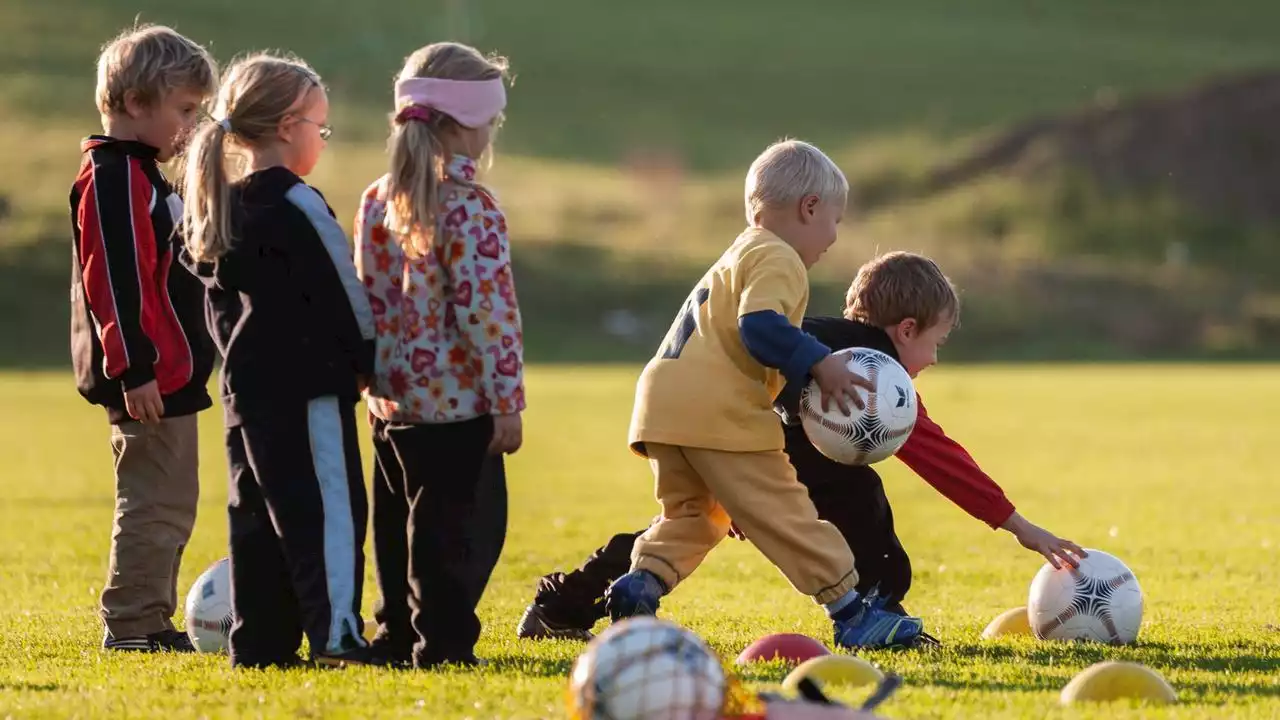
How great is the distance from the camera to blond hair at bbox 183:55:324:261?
5.80m

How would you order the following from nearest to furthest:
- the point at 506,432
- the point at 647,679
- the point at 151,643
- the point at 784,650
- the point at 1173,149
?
the point at 647,679 < the point at 506,432 < the point at 784,650 < the point at 151,643 < the point at 1173,149

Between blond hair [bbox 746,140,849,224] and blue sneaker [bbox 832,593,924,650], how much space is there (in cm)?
149

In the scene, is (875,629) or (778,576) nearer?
(875,629)

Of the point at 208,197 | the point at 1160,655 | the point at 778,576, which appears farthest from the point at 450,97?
the point at 778,576

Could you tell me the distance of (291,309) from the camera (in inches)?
230

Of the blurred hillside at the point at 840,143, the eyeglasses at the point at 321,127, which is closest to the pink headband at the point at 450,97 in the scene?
the eyeglasses at the point at 321,127

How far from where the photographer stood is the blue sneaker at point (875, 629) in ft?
21.6

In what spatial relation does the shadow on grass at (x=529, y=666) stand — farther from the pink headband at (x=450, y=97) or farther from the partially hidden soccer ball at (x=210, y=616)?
the pink headband at (x=450, y=97)

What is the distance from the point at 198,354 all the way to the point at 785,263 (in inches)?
89.9

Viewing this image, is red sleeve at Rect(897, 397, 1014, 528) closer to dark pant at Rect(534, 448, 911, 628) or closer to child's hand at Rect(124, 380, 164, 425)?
dark pant at Rect(534, 448, 911, 628)

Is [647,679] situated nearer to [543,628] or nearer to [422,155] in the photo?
[422,155]

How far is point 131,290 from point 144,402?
0.41 metres

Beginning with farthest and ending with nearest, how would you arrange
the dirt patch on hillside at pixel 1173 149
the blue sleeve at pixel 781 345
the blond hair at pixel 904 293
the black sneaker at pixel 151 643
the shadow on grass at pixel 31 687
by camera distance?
1. the dirt patch on hillside at pixel 1173 149
2. the blond hair at pixel 904 293
3. the black sneaker at pixel 151 643
4. the blue sleeve at pixel 781 345
5. the shadow on grass at pixel 31 687

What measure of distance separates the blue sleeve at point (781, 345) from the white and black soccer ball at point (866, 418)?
0.64ft
